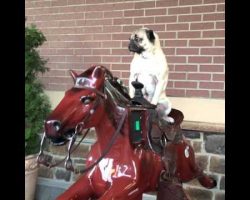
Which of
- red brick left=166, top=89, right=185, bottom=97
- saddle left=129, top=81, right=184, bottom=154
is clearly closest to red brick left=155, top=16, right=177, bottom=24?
red brick left=166, top=89, right=185, bottom=97

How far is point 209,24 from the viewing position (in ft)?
10.6

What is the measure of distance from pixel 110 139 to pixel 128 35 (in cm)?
174

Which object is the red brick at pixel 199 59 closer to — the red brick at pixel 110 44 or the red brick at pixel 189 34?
the red brick at pixel 189 34

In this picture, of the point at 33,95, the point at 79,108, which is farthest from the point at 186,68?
the point at 79,108

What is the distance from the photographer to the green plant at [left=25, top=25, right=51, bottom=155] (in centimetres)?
366

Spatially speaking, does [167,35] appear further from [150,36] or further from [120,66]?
[150,36]

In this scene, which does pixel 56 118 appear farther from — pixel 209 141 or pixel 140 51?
pixel 209 141

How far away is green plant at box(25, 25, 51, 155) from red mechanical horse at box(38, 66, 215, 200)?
171 cm

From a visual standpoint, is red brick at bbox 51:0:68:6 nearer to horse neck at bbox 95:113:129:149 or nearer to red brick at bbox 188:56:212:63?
red brick at bbox 188:56:212:63

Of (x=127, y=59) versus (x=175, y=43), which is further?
(x=127, y=59)

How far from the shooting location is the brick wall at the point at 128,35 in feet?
10.7

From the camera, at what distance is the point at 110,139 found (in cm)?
207
